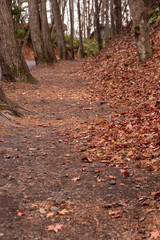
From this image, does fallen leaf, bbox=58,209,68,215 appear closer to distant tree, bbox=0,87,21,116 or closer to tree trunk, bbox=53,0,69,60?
distant tree, bbox=0,87,21,116

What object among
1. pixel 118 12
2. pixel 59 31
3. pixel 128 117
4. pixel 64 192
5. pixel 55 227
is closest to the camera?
pixel 55 227

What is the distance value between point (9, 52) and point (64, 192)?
8.12 meters

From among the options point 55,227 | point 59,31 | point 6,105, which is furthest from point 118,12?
point 55,227

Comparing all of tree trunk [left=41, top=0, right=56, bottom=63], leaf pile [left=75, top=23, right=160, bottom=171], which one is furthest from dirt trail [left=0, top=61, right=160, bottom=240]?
tree trunk [left=41, top=0, right=56, bottom=63]

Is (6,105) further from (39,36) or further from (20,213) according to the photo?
(39,36)

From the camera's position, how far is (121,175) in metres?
4.17

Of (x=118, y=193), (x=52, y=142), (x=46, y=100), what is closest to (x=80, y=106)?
(x=46, y=100)

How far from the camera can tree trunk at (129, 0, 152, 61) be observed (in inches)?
454

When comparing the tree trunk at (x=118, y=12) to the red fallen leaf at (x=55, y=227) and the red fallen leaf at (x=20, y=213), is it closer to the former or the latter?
the red fallen leaf at (x=20, y=213)

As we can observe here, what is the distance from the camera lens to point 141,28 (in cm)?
1166

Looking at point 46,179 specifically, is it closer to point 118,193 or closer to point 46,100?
point 118,193

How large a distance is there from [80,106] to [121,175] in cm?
493

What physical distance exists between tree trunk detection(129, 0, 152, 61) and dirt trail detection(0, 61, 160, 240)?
6.51 meters

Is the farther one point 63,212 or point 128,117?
point 128,117
